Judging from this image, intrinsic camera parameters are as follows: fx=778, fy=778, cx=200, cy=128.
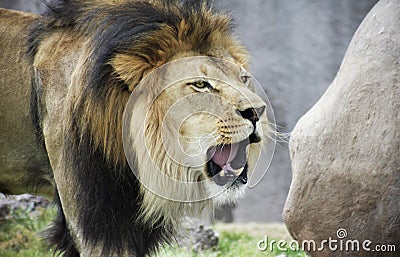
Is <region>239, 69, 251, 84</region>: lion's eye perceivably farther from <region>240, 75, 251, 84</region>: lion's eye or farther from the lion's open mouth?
the lion's open mouth

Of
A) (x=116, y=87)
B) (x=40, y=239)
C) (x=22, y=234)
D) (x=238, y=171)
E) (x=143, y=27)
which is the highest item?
(x=143, y=27)

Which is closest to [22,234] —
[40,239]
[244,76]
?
[40,239]

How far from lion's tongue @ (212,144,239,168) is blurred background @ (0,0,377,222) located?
17.3 ft

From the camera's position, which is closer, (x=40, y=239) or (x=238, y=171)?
(x=238, y=171)

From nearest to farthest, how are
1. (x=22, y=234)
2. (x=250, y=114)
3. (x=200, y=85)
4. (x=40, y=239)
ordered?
(x=250, y=114) < (x=200, y=85) < (x=40, y=239) < (x=22, y=234)

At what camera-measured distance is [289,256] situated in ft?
16.7

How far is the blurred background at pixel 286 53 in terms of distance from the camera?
8648 mm

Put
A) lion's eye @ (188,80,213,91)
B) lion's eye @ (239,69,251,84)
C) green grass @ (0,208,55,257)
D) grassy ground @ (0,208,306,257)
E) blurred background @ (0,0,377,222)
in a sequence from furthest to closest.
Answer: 1. blurred background @ (0,0,377,222)
2. green grass @ (0,208,55,257)
3. grassy ground @ (0,208,306,257)
4. lion's eye @ (239,69,251,84)
5. lion's eye @ (188,80,213,91)

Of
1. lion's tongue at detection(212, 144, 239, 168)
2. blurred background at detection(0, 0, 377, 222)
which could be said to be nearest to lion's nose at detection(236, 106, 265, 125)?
lion's tongue at detection(212, 144, 239, 168)

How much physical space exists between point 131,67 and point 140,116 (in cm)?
22

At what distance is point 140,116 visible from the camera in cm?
342

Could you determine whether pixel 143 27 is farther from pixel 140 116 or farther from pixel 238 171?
pixel 238 171

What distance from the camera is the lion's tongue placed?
10.9 ft

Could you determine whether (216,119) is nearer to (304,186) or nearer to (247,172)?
(247,172)
